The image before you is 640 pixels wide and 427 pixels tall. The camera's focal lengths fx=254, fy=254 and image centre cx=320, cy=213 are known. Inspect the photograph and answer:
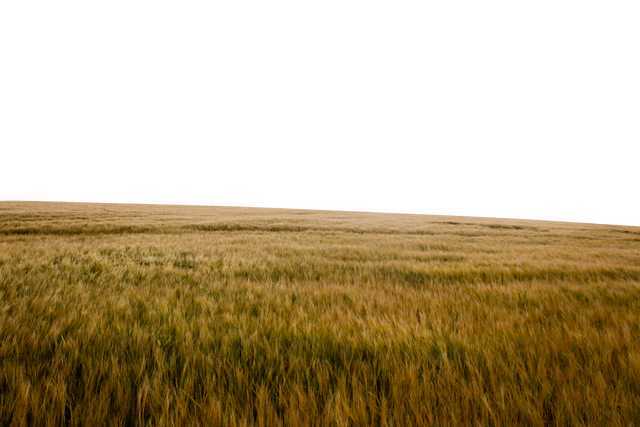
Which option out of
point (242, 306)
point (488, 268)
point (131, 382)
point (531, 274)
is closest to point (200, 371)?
point (131, 382)

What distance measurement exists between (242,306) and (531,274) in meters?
5.08

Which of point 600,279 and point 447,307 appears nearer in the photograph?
point 447,307

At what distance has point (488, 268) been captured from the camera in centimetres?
490

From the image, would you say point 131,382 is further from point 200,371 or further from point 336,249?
point 336,249

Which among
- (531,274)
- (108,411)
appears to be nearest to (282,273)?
(108,411)

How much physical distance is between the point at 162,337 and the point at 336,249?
210 inches

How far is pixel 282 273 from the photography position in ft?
14.6

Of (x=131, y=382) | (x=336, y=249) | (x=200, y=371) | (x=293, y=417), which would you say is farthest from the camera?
(x=336, y=249)

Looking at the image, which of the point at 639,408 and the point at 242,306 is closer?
the point at 639,408

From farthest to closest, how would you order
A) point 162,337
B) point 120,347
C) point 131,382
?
point 162,337 < point 120,347 < point 131,382

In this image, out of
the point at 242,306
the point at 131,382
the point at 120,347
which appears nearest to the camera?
the point at 131,382

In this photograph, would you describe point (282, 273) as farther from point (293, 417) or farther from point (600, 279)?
point (600, 279)

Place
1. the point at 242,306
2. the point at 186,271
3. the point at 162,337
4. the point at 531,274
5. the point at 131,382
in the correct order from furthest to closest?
the point at 531,274
the point at 186,271
the point at 242,306
the point at 162,337
the point at 131,382

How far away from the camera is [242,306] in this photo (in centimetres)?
281
